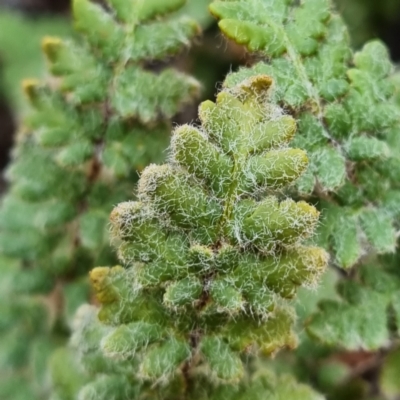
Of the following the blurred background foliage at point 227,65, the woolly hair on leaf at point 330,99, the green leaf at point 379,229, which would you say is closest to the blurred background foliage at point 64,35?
the blurred background foliage at point 227,65

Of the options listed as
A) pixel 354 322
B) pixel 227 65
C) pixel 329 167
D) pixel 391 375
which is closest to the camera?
pixel 329 167

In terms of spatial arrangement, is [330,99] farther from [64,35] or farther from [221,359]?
[64,35]

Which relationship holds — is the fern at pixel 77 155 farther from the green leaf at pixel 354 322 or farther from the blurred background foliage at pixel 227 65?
the green leaf at pixel 354 322

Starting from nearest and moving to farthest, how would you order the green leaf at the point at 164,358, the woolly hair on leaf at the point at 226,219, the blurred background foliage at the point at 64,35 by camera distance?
the woolly hair on leaf at the point at 226,219 < the green leaf at the point at 164,358 < the blurred background foliage at the point at 64,35

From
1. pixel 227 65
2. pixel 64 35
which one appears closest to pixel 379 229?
pixel 227 65

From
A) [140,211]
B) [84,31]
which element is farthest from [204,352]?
[84,31]
